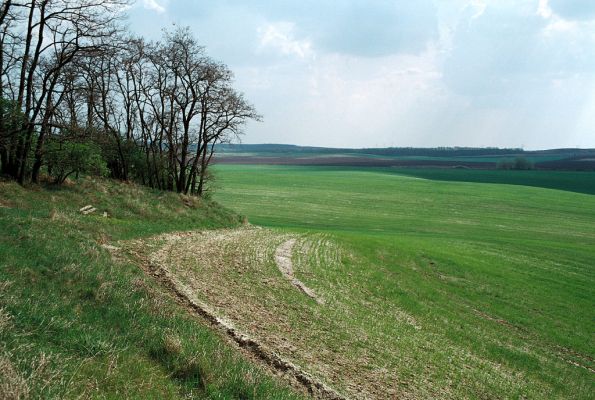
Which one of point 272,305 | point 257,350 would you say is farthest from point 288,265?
point 257,350

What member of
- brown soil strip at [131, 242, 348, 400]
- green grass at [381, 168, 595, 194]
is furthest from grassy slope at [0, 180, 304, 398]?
green grass at [381, 168, 595, 194]

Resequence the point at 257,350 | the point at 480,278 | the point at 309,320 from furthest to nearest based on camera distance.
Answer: the point at 480,278 < the point at 309,320 < the point at 257,350

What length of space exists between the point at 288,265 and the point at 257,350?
11.4 meters

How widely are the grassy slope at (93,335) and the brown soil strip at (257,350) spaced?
664 mm

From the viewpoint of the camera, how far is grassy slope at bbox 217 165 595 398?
15672mm

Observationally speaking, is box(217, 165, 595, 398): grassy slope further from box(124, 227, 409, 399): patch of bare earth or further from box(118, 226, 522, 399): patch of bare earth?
box(124, 227, 409, 399): patch of bare earth

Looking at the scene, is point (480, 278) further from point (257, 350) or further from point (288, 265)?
point (257, 350)

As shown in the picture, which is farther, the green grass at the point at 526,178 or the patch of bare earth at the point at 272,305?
the green grass at the point at 526,178

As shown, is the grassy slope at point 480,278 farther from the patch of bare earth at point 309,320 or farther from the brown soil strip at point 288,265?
the brown soil strip at point 288,265

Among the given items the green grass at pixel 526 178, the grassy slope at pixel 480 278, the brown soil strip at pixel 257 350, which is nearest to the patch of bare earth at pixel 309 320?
the brown soil strip at pixel 257 350

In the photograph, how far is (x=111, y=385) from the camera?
6.17m

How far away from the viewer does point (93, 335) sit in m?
7.60

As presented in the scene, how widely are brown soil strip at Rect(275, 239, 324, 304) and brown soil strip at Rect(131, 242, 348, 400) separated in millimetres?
5171

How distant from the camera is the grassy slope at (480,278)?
15672 millimetres
